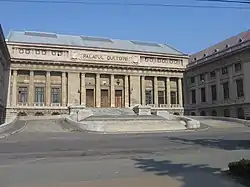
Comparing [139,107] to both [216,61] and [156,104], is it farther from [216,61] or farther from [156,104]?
[216,61]

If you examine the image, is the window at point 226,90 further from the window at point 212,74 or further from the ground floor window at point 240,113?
the ground floor window at point 240,113

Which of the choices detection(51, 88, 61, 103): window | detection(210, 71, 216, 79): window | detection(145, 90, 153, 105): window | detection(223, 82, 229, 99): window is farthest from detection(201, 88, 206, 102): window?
detection(51, 88, 61, 103): window

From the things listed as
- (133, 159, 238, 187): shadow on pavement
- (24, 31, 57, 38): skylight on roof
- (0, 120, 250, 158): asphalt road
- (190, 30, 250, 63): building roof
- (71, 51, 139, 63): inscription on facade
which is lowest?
(0, 120, 250, 158): asphalt road

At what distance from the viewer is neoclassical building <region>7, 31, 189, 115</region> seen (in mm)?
53219

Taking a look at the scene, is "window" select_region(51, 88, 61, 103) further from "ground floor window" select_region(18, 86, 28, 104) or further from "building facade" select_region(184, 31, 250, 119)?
"building facade" select_region(184, 31, 250, 119)

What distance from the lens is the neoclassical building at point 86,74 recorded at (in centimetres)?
5322

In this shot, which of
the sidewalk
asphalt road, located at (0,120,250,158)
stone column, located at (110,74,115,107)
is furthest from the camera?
stone column, located at (110,74,115,107)

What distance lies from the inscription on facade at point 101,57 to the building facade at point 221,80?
42.8ft

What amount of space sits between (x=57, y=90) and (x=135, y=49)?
1864 centimetres

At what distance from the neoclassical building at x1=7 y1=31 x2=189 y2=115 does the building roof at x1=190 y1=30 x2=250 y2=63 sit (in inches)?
124

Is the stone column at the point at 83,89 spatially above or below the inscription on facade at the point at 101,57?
below

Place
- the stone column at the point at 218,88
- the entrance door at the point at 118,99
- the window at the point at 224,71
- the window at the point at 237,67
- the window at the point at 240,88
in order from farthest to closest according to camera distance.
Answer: the entrance door at the point at 118,99 → the stone column at the point at 218,88 → the window at the point at 224,71 → the window at the point at 237,67 → the window at the point at 240,88

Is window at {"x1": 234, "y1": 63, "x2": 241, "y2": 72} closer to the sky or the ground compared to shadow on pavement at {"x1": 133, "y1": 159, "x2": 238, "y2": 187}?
closer to the sky

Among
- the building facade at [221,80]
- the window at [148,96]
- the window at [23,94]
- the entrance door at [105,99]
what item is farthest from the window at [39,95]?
the building facade at [221,80]
